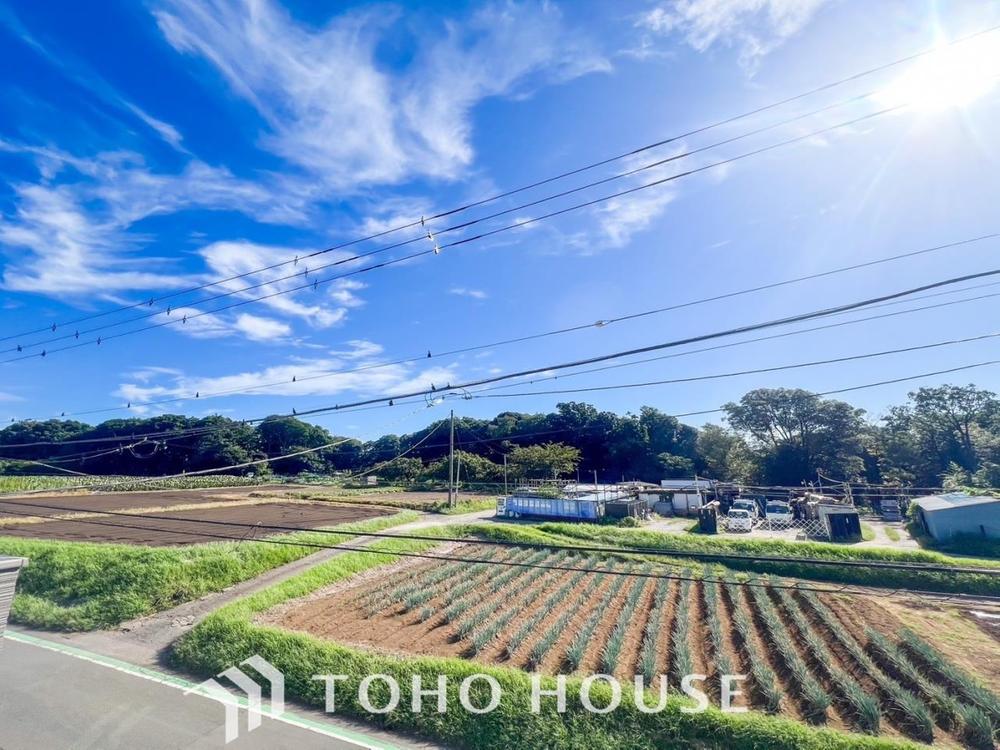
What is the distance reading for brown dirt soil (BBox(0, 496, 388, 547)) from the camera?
18688mm

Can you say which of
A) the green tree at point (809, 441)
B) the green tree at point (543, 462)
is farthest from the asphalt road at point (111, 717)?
the green tree at point (809, 441)

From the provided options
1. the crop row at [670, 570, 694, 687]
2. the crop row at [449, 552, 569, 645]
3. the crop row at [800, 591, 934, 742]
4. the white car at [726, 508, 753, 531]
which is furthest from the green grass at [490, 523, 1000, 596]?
the white car at [726, 508, 753, 531]

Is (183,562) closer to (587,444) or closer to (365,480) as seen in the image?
(365,480)

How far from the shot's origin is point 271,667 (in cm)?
824

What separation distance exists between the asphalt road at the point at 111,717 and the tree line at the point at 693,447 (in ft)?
88.5

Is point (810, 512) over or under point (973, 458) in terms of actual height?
under

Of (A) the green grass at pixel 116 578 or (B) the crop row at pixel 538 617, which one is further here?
(A) the green grass at pixel 116 578

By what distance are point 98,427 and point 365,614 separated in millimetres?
89483

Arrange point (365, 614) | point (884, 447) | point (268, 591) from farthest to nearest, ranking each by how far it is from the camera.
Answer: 1. point (884, 447)
2. point (268, 591)
3. point (365, 614)

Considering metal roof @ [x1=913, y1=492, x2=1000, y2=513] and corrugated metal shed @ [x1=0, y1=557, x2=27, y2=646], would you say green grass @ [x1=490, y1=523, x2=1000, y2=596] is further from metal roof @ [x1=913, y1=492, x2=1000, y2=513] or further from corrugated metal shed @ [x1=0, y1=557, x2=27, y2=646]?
corrugated metal shed @ [x1=0, y1=557, x2=27, y2=646]

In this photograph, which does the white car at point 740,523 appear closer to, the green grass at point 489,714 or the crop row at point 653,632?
the crop row at point 653,632

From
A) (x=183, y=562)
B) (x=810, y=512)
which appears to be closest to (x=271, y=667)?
(x=183, y=562)

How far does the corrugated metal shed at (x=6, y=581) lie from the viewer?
6.39 m

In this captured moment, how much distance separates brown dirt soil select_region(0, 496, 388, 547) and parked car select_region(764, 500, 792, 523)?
24813 millimetres
